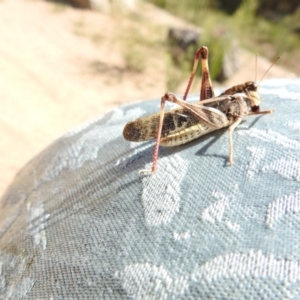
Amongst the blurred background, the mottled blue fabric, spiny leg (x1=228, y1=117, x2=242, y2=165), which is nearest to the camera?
the mottled blue fabric

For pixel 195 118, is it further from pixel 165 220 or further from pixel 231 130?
pixel 165 220

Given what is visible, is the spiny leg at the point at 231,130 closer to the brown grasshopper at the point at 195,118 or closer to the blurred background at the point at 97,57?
the brown grasshopper at the point at 195,118

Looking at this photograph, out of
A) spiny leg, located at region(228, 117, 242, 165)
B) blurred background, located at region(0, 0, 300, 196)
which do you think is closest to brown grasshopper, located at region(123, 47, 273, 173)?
spiny leg, located at region(228, 117, 242, 165)

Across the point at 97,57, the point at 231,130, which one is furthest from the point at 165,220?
the point at 97,57

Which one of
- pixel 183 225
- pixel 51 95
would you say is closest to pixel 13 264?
pixel 183 225

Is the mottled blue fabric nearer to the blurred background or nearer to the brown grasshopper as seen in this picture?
the brown grasshopper

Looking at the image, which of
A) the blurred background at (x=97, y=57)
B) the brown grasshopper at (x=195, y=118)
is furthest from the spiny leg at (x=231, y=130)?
the blurred background at (x=97, y=57)
